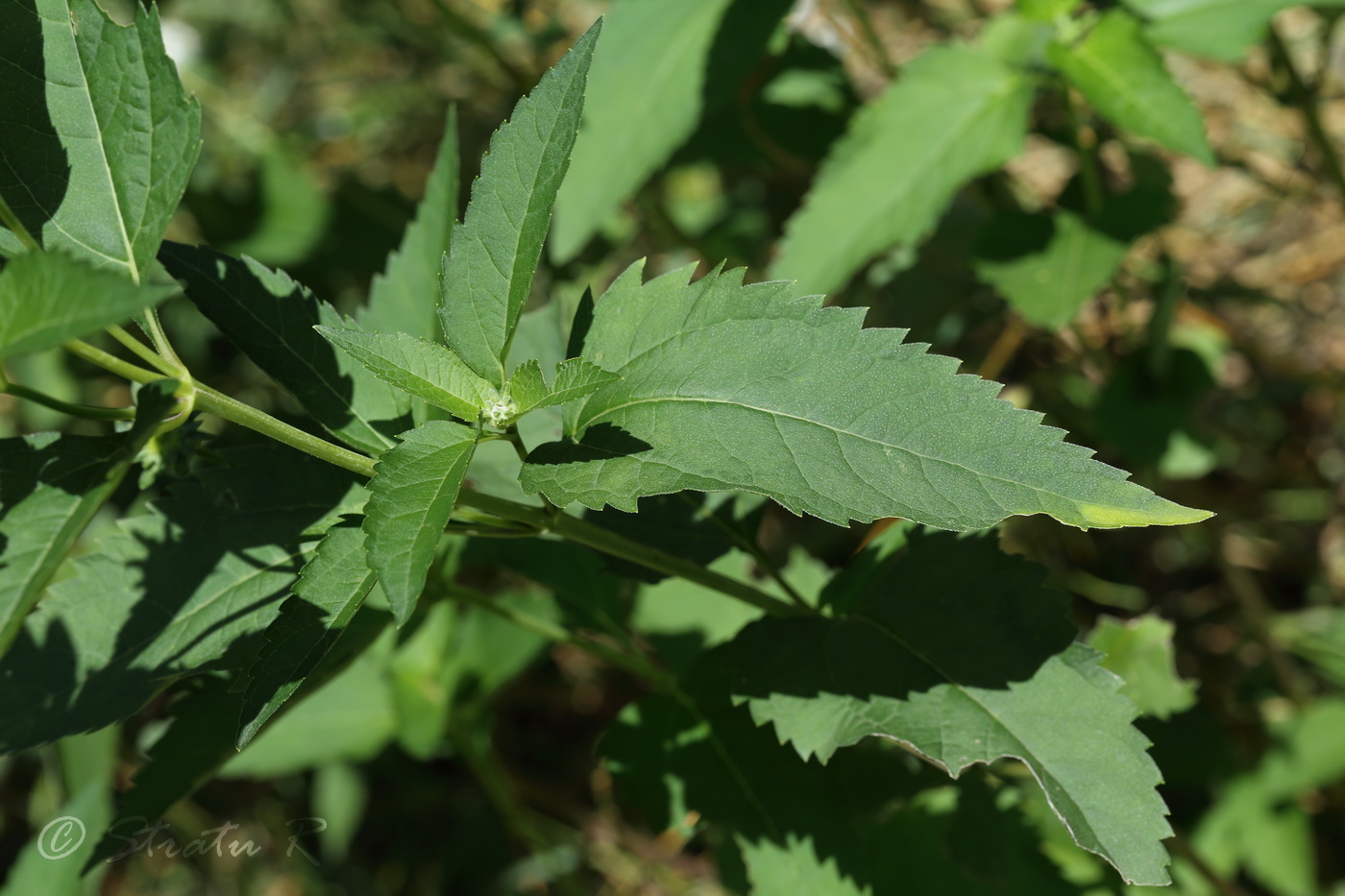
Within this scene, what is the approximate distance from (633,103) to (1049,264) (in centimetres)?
105

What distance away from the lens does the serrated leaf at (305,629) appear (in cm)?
114

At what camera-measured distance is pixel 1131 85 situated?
6.97 feet

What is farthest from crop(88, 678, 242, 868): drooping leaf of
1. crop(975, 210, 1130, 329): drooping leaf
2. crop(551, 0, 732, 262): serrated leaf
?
crop(975, 210, 1130, 329): drooping leaf

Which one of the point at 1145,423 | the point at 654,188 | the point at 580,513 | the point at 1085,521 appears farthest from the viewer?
the point at 654,188

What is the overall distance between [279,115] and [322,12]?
59 centimetres

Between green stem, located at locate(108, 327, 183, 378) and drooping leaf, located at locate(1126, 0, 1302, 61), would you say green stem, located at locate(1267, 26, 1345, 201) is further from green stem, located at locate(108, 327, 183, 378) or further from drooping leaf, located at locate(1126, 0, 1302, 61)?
green stem, located at locate(108, 327, 183, 378)

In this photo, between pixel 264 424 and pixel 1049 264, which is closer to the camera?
pixel 264 424

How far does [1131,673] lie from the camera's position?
199 centimetres

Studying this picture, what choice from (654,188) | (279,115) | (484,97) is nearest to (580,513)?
(654,188)

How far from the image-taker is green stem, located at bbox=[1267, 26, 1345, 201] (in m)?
2.67

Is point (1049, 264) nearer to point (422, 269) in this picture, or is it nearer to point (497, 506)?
point (422, 269)

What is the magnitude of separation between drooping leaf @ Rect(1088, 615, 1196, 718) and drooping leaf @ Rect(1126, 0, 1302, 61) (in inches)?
45.6

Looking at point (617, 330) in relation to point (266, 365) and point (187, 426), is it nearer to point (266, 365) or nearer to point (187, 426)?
point (266, 365)

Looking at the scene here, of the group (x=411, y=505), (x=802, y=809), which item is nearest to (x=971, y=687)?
(x=802, y=809)
